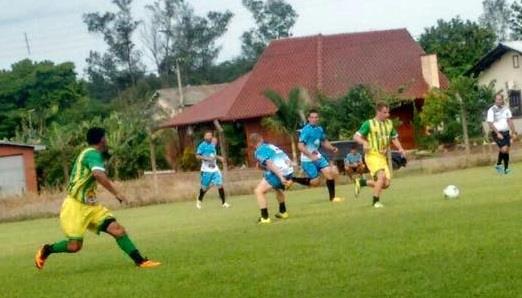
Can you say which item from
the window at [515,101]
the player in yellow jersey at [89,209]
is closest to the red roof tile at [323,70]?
the window at [515,101]

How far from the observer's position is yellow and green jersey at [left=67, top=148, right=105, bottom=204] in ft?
42.4

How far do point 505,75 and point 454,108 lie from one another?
483 inches

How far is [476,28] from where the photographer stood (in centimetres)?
7344

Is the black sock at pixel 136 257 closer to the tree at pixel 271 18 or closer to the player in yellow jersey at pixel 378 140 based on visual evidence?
the player in yellow jersey at pixel 378 140

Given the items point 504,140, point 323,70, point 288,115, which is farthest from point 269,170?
point 323,70

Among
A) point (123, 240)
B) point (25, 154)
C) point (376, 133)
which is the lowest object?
point (123, 240)

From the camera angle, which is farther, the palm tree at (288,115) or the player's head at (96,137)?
the palm tree at (288,115)

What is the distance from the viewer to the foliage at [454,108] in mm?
49375

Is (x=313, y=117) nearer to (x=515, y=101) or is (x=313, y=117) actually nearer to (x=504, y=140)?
(x=504, y=140)

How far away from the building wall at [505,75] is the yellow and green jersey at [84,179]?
50.8 m

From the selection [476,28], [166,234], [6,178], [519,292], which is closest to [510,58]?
[476,28]

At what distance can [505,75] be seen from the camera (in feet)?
204

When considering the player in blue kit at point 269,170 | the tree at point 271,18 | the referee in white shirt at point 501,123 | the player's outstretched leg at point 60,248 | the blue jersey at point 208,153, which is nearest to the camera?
the player's outstretched leg at point 60,248

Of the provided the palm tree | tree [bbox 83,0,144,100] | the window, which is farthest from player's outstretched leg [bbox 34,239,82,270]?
tree [bbox 83,0,144,100]
